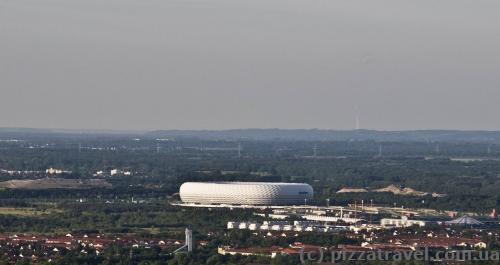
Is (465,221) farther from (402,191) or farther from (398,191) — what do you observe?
(398,191)

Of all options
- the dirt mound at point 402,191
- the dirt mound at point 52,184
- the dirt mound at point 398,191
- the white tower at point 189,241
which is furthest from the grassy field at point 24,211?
the dirt mound at point 402,191

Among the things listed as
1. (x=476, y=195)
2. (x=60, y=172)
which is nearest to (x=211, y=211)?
(x=476, y=195)

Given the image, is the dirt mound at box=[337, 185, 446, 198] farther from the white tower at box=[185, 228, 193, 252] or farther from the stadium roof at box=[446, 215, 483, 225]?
the white tower at box=[185, 228, 193, 252]

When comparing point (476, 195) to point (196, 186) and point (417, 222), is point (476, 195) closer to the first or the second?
point (196, 186)

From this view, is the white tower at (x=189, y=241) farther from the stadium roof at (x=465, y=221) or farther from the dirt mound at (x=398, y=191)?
the dirt mound at (x=398, y=191)

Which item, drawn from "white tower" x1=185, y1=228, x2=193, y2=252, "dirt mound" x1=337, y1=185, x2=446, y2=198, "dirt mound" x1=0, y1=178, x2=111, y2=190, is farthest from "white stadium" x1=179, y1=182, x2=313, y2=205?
"white tower" x1=185, y1=228, x2=193, y2=252

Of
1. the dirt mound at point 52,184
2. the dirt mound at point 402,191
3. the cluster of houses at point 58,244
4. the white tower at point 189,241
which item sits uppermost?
the dirt mound at point 52,184
